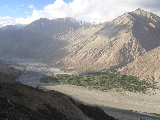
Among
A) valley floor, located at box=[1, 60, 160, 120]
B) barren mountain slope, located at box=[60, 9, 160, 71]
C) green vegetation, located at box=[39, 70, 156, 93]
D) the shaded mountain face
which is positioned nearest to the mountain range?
barren mountain slope, located at box=[60, 9, 160, 71]

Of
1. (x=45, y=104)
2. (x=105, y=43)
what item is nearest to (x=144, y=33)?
(x=105, y=43)

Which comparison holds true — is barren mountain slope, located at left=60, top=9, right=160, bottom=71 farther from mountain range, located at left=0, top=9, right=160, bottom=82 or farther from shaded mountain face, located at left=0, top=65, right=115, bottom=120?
shaded mountain face, located at left=0, top=65, right=115, bottom=120

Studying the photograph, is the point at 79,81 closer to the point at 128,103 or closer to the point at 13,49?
the point at 128,103

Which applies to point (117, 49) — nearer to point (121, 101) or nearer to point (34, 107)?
point (121, 101)

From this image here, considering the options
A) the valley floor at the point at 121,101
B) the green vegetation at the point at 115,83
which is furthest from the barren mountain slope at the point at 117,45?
the valley floor at the point at 121,101

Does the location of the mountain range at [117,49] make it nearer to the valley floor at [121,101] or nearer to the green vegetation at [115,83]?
the green vegetation at [115,83]

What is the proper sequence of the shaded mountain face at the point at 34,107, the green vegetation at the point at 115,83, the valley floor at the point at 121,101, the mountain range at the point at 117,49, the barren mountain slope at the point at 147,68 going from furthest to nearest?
the mountain range at the point at 117,49
the barren mountain slope at the point at 147,68
the green vegetation at the point at 115,83
the valley floor at the point at 121,101
the shaded mountain face at the point at 34,107
